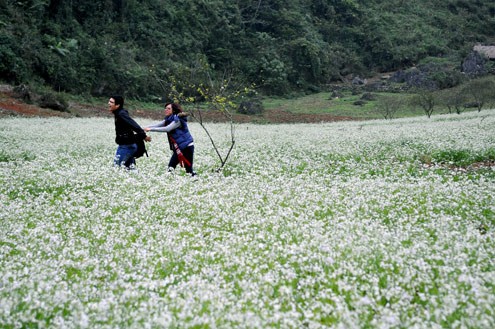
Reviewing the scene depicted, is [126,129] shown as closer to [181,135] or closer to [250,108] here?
[181,135]

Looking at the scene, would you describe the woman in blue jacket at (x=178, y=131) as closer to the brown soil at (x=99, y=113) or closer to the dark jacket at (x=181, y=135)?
the dark jacket at (x=181, y=135)

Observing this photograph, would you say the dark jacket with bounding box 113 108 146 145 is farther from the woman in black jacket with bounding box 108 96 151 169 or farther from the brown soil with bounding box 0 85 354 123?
the brown soil with bounding box 0 85 354 123

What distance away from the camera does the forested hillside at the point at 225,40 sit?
154 feet

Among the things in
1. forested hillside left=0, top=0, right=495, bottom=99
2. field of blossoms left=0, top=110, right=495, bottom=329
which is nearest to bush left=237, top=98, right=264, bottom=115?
forested hillside left=0, top=0, right=495, bottom=99

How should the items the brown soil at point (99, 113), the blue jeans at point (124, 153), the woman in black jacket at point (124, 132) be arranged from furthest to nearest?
the brown soil at point (99, 113), the blue jeans at point (124, 153), the woman in black jacket at point (124, 132)

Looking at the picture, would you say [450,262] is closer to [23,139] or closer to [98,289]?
[98,289]

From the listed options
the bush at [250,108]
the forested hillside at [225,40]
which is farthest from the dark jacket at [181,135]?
the bush at [250,108]

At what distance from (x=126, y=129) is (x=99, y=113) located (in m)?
32.7

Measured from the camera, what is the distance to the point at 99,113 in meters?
42.2

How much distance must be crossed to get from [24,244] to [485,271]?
23.4 feet

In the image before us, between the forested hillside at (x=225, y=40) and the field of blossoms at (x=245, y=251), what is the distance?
46.9 ft

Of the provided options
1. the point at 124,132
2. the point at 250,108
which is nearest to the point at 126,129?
the point at 124,132

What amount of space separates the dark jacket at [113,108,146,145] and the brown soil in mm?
24784

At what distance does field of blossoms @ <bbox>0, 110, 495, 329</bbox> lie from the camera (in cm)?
461
